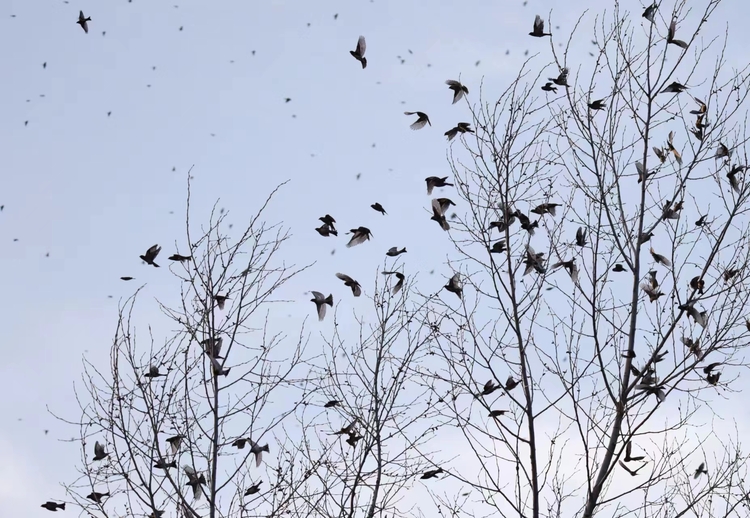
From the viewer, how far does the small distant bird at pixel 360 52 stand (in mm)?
8992

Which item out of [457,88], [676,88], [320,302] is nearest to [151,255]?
[320,302]

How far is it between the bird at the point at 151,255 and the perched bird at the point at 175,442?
157 cm

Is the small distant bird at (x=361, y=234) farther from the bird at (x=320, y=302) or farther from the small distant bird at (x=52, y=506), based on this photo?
the small distant bird at (x=52, y=506)

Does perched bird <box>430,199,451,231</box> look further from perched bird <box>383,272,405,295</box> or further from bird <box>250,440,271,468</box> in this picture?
bird <box>250,440,271,468</box>

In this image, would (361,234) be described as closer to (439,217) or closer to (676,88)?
(439,217)

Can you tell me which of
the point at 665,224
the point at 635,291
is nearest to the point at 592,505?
the point at 635,291

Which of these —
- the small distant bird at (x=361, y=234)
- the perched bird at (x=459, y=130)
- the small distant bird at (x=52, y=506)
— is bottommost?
the small distant bird at (x=52, y=506)

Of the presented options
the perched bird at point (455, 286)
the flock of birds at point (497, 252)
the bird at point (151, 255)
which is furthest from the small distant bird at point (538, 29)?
the bird at point (151, 255)

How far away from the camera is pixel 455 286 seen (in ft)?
27.7

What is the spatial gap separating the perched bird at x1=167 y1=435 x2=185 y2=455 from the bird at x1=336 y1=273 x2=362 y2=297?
6.65 ft

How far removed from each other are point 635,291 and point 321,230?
9.35ft

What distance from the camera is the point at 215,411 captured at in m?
7.96

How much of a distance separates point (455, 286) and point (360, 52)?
97.8 inches

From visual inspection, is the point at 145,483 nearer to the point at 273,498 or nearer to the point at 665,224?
the point at 273,498
